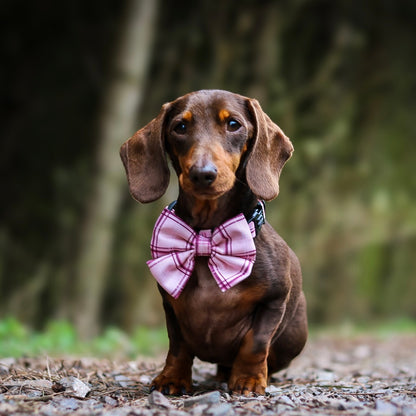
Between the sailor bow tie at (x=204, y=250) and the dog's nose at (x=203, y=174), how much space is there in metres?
0.39

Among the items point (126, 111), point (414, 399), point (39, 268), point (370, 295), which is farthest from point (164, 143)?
point (370, 295)

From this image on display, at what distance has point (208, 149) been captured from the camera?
121 inches

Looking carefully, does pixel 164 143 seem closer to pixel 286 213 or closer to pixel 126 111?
pixel 126 111

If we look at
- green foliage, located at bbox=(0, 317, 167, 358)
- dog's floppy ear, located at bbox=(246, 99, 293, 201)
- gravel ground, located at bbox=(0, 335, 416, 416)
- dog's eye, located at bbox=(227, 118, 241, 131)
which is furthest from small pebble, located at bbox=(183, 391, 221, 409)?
green foliage, located at bbox=(0, 317, 167, 358)

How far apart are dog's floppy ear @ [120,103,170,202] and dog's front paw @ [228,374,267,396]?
0.99 metres

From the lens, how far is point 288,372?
14.9 feet

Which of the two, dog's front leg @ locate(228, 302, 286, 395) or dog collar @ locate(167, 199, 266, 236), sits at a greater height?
dog collar @ locate(167, 199, 266, 236)

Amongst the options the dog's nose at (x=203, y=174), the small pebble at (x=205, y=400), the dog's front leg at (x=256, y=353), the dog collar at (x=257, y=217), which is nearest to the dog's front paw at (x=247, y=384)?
the dog's front leg at (x=256, y=353)

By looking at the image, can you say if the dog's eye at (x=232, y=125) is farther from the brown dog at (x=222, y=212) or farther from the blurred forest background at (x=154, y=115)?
the blurred forest background at (x=154, y=115)

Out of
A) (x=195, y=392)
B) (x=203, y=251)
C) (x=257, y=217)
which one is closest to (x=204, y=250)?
(x=203, y=251)

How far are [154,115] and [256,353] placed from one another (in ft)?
21.0

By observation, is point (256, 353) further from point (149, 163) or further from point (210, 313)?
point (149, 163)

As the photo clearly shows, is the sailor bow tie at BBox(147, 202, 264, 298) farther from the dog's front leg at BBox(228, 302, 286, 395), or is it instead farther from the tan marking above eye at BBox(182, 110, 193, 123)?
the tan marking above eye at BBox(182, 110, 193, 123)

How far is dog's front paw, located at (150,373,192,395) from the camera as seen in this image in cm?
328
